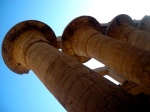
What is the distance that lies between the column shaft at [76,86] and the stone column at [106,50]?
5.76 feet

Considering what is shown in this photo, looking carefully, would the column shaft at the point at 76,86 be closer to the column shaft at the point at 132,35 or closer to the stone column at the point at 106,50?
the stone column at the point at 106,50

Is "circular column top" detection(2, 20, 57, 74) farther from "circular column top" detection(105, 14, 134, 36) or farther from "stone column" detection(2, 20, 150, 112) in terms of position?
"circular column top" detection(105, 14, 134, 36)

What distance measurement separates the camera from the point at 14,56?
716 cm

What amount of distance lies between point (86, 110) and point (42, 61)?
6.83 feet

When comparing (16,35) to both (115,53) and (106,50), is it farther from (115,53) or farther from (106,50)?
(115,53)

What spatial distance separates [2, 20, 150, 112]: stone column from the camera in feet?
10.2

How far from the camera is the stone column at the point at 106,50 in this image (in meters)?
5.38

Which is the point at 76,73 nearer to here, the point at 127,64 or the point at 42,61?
the point at 42,61

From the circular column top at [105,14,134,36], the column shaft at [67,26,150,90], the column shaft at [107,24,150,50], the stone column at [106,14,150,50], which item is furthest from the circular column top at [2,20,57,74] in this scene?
the column shaft at [107,24,150,50]

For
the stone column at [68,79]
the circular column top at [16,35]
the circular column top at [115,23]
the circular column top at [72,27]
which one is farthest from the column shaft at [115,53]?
the stone column at [68,79]

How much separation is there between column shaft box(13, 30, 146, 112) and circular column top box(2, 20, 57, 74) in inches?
56.2

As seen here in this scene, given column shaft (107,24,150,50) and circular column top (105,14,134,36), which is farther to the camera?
circular column top (105,14,134,36)

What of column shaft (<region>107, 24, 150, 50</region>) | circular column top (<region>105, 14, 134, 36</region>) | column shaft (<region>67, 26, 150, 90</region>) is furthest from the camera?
circular column top (<region>105, 14, 134, 36</region>)

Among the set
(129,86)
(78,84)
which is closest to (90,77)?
(78,84)
